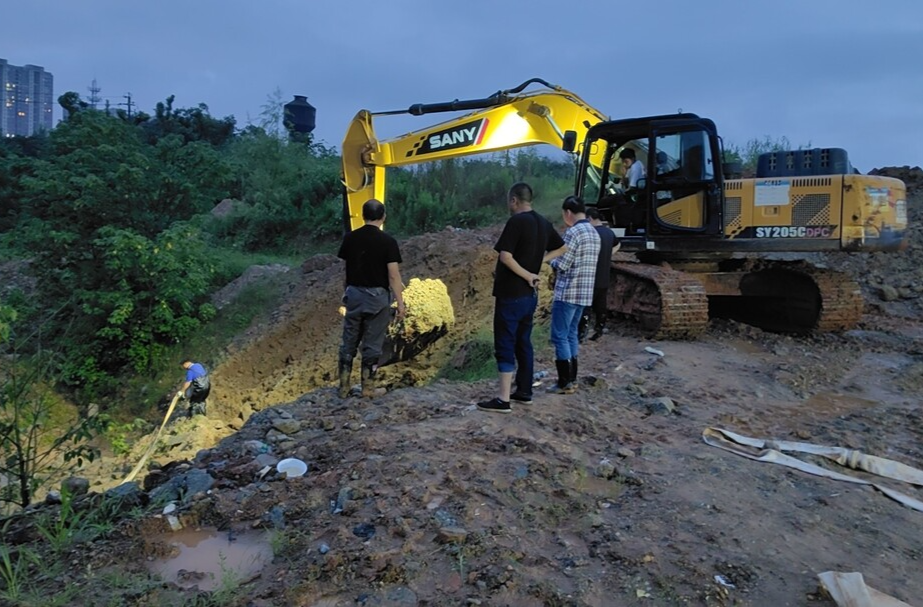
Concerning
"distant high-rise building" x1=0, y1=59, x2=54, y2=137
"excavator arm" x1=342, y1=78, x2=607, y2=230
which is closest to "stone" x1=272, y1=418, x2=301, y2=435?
"excavator arm" x1=342, y1=78, x2=607, y2=230

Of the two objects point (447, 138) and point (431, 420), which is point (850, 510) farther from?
point (447, 138)

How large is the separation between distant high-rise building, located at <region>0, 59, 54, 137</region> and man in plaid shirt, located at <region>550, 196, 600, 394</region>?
260 feet

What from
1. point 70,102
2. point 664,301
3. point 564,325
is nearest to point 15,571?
point 564,325

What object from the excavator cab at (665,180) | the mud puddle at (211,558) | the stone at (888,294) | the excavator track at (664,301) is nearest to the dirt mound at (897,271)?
the stone at (888,294)

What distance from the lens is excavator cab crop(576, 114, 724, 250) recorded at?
9.00 metres

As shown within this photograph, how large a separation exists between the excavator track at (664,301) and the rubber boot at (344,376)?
157 inches

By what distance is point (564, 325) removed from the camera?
19.9 ft

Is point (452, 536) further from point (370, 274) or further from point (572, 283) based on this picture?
point (370, 274)

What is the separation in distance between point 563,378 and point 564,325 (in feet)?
1.67

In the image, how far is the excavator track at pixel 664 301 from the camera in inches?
343

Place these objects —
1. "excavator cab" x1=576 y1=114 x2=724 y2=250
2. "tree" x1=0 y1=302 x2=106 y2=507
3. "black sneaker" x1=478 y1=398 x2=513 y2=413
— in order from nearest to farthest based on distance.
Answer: "tree" x1=0 y1=302 x2=106 y2=507 → "black sneaker" x1=478 y1=398 x2=513 y2=413 → "excavator cab" x1=576 y1=114 x2=724 y2=250

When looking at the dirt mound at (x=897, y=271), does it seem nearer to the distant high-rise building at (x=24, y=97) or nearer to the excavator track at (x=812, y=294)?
the excavator track at (x=812, y=294)

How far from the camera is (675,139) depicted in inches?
357

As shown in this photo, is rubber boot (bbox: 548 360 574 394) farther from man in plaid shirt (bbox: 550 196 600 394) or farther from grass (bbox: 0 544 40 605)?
grass (bbox: 0 544 40 605)
